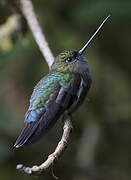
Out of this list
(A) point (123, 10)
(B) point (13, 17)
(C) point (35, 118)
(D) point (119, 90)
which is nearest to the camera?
(C) point (35, 118)

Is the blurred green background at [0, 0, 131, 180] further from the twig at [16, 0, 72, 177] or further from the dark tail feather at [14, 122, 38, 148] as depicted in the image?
the dark tail feather at [14, 122, 38, 148]

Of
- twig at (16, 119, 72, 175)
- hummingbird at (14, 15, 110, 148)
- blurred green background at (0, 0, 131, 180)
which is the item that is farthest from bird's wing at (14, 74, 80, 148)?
blurred green background at (0, 0, 131, 180)

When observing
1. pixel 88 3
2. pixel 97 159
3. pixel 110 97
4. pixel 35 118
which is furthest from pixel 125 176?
pixel 35 118

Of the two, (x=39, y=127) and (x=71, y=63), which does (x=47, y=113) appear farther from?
(x=71, y=63)

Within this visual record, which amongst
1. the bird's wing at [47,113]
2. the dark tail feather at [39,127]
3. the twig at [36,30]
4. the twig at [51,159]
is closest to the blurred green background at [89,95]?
the twig at [36,30]

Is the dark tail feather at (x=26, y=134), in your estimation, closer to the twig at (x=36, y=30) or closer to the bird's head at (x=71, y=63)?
the bird's head at (x=71, y=63)

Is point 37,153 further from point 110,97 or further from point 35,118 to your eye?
point 35,118
